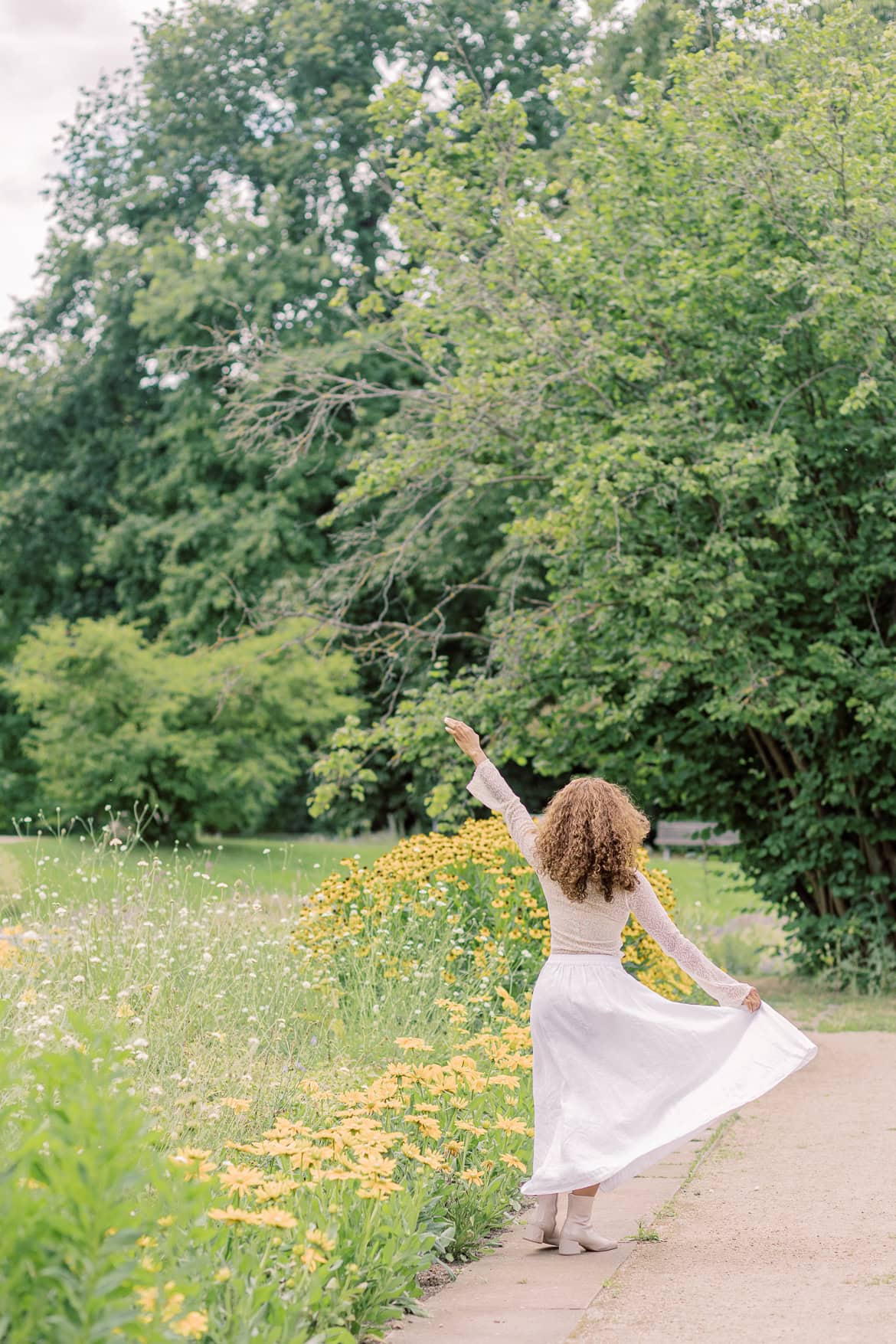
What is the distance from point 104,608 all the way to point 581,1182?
81.4ft

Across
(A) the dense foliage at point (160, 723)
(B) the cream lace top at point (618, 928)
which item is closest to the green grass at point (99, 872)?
(A) the dense foliage at point (160, 723)

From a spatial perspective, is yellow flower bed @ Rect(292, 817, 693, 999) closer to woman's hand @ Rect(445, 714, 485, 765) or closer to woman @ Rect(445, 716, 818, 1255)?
woman's hand @ Rect(445, 714, 485, 765)

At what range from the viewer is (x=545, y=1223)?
4.76m

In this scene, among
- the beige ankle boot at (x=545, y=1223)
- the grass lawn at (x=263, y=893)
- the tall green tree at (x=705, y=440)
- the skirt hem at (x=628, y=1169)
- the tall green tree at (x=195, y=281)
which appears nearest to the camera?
the skirt hem at (x=628, y=1169)

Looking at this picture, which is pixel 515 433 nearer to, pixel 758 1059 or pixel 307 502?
pixel 758 1059

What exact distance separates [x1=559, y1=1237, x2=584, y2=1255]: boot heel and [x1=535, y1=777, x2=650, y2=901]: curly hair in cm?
106

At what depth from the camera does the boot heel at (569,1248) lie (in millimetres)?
4676

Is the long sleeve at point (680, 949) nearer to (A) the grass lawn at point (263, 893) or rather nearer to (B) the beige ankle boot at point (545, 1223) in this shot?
(B) the beige ankle boot at point (545, 1223)

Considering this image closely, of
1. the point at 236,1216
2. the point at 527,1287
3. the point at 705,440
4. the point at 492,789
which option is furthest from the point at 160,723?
the point at 236,1216

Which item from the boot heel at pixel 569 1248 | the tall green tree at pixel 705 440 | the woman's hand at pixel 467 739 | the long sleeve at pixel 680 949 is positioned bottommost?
the boot heel at pixel 569 1248

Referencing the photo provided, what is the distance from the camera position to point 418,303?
39.8 ft

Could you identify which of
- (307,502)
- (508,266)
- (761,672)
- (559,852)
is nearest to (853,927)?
(761,672)

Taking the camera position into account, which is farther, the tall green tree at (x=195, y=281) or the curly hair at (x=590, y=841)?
the tall green tree at (x=195, y=281)

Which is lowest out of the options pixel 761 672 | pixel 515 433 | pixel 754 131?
pixel 761 672
